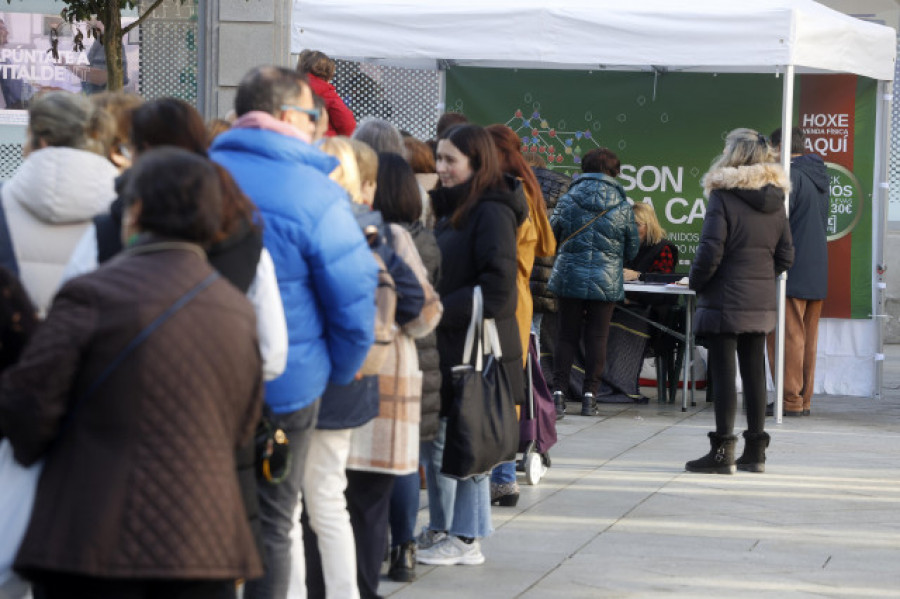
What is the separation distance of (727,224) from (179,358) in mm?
5494

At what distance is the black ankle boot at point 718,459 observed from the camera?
8.25 m

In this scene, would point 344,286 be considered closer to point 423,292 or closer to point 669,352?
point 423,292

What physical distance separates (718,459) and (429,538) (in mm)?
2701

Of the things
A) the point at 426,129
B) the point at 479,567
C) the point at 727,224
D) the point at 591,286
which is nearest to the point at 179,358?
the point at 479,567

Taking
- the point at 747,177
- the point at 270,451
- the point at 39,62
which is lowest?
the point at 270,451

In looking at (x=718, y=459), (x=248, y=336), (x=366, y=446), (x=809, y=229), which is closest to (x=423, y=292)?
(x=366, y=446)

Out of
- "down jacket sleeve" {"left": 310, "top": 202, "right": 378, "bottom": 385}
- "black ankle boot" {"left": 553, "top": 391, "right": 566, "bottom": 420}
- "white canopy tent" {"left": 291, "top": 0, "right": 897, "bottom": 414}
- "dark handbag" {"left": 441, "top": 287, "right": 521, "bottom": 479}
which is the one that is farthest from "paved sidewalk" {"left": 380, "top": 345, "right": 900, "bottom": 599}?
"down jacket sleeve" {"left": 310, "top": 202, "right": 378, "bottom": 385}

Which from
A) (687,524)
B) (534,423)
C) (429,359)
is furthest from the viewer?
(534,423)

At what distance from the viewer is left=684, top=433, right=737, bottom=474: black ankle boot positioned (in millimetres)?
8250

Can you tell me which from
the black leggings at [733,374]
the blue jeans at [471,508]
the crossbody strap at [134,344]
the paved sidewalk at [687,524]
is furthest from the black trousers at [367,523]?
the black leggings at [733,374]

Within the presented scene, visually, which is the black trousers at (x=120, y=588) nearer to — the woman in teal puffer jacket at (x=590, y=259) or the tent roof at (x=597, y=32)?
the tent roof at (x=597, y=32)

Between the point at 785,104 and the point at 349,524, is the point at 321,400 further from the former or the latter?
the point at 785,104

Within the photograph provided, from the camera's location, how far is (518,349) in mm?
6207

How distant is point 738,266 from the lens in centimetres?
809
